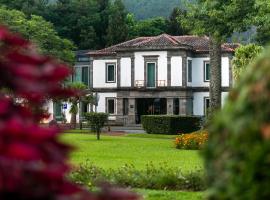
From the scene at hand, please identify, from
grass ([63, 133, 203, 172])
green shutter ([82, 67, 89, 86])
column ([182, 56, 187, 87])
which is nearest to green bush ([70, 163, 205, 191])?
grass ([63, 133, 203, 172])

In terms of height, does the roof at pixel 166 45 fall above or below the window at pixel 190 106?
above

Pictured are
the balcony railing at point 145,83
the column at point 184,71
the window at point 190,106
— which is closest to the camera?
the column at point 184,71

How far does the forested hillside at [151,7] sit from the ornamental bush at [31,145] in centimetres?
10378

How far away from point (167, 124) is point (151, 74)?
49.7ft

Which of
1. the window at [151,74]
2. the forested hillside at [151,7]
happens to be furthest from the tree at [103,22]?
the forested hillside at [151,7]

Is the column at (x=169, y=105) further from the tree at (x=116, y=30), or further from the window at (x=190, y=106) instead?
the tree at (x=116, y=30)

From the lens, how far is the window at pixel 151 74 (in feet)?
176

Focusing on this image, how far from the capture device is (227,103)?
2674 mm

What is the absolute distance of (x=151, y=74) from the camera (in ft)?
176

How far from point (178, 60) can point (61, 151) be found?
50552 millimetres

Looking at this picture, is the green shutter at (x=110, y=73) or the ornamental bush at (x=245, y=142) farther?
the green shutter at (x=110, y=73)

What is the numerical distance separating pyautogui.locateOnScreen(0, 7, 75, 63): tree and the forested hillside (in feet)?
167

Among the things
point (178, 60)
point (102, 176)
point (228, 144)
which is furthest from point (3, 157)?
point (178, 60)

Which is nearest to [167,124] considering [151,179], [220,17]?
[220,17]
